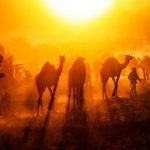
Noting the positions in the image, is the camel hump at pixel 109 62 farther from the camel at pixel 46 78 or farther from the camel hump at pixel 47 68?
the camel hump at pixel 47 68

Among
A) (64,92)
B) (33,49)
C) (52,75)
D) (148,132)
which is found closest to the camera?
(148,132)

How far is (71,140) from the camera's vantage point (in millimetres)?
18906

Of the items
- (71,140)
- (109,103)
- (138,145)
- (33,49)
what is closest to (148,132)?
(138,145)

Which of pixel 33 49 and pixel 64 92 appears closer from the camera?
pixel 64 92

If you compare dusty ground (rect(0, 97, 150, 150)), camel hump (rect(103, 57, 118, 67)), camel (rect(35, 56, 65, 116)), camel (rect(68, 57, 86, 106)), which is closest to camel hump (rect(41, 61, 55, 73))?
camel (rect(35, 56, 65, 116))

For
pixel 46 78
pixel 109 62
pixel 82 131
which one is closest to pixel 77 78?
pixel 46 78

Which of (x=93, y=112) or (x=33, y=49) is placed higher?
(x=33, y=49)

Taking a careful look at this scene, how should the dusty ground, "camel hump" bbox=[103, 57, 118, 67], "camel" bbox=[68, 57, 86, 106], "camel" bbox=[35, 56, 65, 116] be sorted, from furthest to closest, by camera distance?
"camel hump" bbox=[103, 57, 118, 67] → "camel" bbox=[68, 57, 86, 106] → "camel" bbox=[35, 56, 65, 116] → the dusty ground

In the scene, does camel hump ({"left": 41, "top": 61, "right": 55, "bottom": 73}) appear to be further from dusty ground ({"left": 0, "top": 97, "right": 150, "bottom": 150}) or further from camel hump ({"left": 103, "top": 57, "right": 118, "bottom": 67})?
camel hump ({"left": 103, "top": 57, "right": 118, "bottom": 67})

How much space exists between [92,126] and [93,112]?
3.43 metres

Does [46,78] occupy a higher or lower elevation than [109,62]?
lower

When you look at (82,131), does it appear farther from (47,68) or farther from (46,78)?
(47,68)

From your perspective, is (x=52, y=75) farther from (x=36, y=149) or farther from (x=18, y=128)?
(x=36, y=149)

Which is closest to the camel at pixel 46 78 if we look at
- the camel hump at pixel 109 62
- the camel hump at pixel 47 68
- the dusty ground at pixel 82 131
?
the camel hump at pixel 47 68
